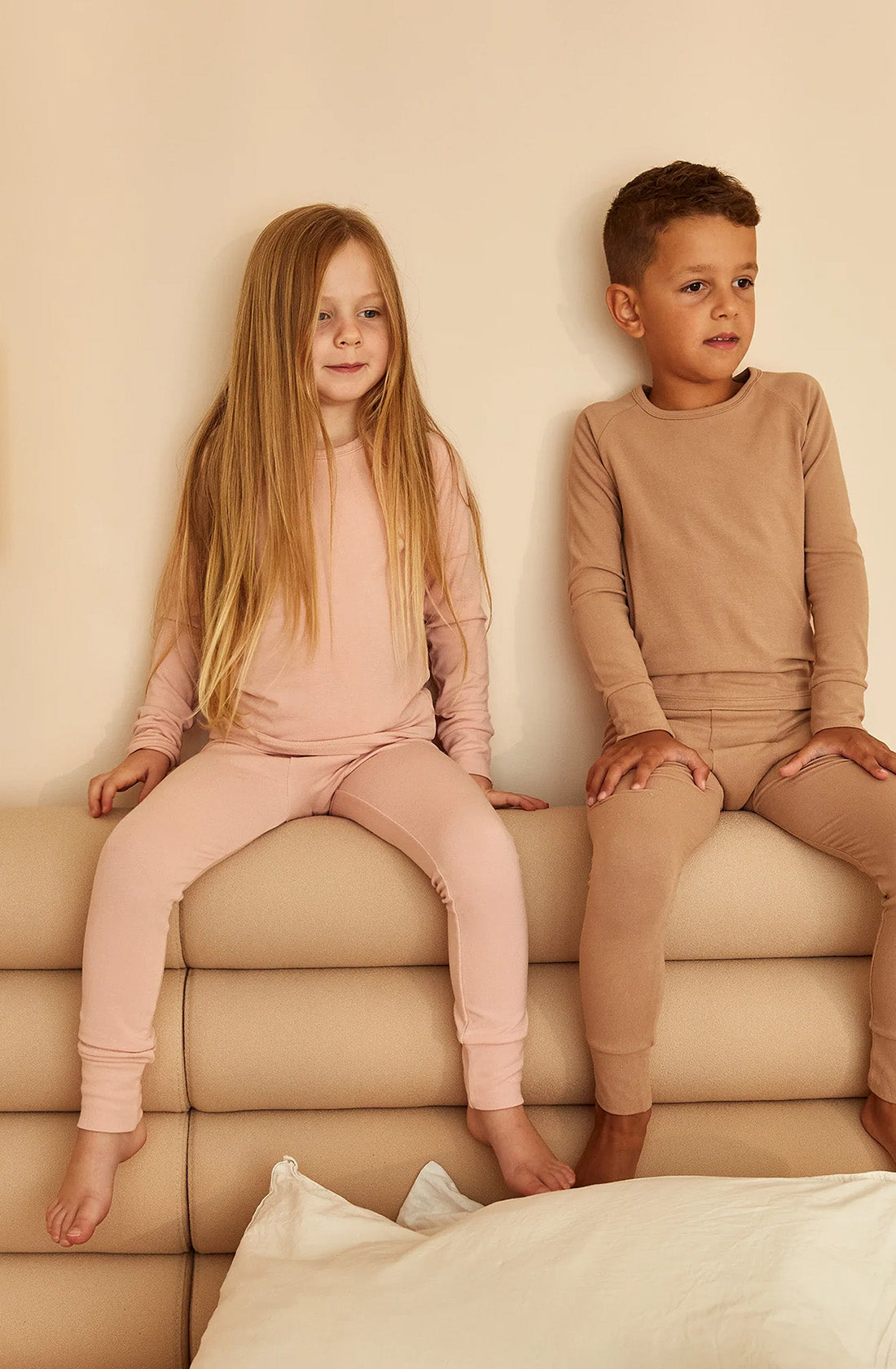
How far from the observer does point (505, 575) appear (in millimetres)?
1521

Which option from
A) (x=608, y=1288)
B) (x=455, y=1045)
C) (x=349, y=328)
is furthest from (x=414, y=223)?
(x=608, y=1288)

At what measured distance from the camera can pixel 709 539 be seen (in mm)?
1397

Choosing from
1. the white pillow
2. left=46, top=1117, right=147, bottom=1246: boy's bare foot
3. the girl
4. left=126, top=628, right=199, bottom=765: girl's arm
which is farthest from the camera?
left=126, top=628, right=199, bottom=765: girl's arm

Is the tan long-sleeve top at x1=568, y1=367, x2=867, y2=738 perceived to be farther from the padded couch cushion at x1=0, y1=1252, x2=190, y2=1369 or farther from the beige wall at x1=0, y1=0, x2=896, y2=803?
the padded couch cushion at x1=0, y1=1252, x2=190, y2=1369

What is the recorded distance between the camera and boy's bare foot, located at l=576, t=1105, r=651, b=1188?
1104mm

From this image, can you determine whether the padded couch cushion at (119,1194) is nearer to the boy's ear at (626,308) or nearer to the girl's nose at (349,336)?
the girl's nose at (349,336)

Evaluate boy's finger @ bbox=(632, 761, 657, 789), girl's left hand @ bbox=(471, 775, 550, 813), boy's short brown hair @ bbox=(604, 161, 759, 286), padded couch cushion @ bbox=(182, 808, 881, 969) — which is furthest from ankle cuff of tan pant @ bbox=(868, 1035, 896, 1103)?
boy's short brown hair @ bbox=(604, 161, 759, 286)

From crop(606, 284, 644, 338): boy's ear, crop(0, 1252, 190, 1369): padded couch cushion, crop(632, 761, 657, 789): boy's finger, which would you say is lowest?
crop(0, 1252, 190, 1369): padded couch cushion

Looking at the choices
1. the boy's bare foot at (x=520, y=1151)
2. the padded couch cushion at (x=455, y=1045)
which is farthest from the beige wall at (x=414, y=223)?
the boy's bare foot at (x=520, y=1151)

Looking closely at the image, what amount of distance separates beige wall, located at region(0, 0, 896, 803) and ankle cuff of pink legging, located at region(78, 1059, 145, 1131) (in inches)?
20.4

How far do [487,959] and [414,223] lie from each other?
0.97 metres

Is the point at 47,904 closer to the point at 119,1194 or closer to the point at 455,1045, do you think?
the point at 119,1194

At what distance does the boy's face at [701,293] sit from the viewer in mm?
1381

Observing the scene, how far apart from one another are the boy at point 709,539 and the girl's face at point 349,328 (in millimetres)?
293
